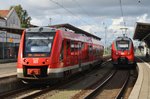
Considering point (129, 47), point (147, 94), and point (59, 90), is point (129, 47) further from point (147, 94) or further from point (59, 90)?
point (147, 94)

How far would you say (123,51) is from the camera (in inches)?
1487

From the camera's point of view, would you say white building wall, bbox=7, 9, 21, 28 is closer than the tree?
Yes

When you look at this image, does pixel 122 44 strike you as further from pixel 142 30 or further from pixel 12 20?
pixel 12 20

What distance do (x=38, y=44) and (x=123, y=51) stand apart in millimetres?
18953

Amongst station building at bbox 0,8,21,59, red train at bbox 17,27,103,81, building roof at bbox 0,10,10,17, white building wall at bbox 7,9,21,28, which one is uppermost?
building roof at bbox 0,10,10,17

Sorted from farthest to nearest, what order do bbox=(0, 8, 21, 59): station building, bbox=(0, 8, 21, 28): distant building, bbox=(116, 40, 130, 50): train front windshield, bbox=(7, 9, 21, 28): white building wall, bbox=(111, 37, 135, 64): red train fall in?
bbox=(7, 9, 21, 28): white building wall → bbox=(0, 8, 21, 28): distant building → bbox=(0, 8, 21, 59): station building → bbox=(116, 40, 130, 50): train front windshield → bbox=(111, 37, 135, 64): red train

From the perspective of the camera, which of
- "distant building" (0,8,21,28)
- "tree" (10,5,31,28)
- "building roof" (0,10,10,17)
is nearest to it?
"distant building" (0,8,21,28)

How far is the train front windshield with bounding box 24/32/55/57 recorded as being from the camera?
1960 cm

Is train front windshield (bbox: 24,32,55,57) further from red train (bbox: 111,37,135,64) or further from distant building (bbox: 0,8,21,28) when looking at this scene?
distant building (bbox: 0,8,21,28)

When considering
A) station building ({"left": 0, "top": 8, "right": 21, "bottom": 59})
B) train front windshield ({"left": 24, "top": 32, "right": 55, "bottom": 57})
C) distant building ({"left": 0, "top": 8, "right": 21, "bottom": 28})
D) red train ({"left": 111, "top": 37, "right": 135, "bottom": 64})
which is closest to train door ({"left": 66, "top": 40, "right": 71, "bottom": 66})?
train front windshield ({"left": 24, "top": 32, "right": 55, "bottom": 57})

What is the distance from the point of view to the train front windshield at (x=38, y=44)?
19603 mm

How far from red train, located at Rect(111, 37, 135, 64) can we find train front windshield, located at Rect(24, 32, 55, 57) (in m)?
18.2

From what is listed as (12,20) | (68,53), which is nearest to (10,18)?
(12,20)

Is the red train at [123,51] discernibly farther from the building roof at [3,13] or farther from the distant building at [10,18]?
the building roof at [3,13]
